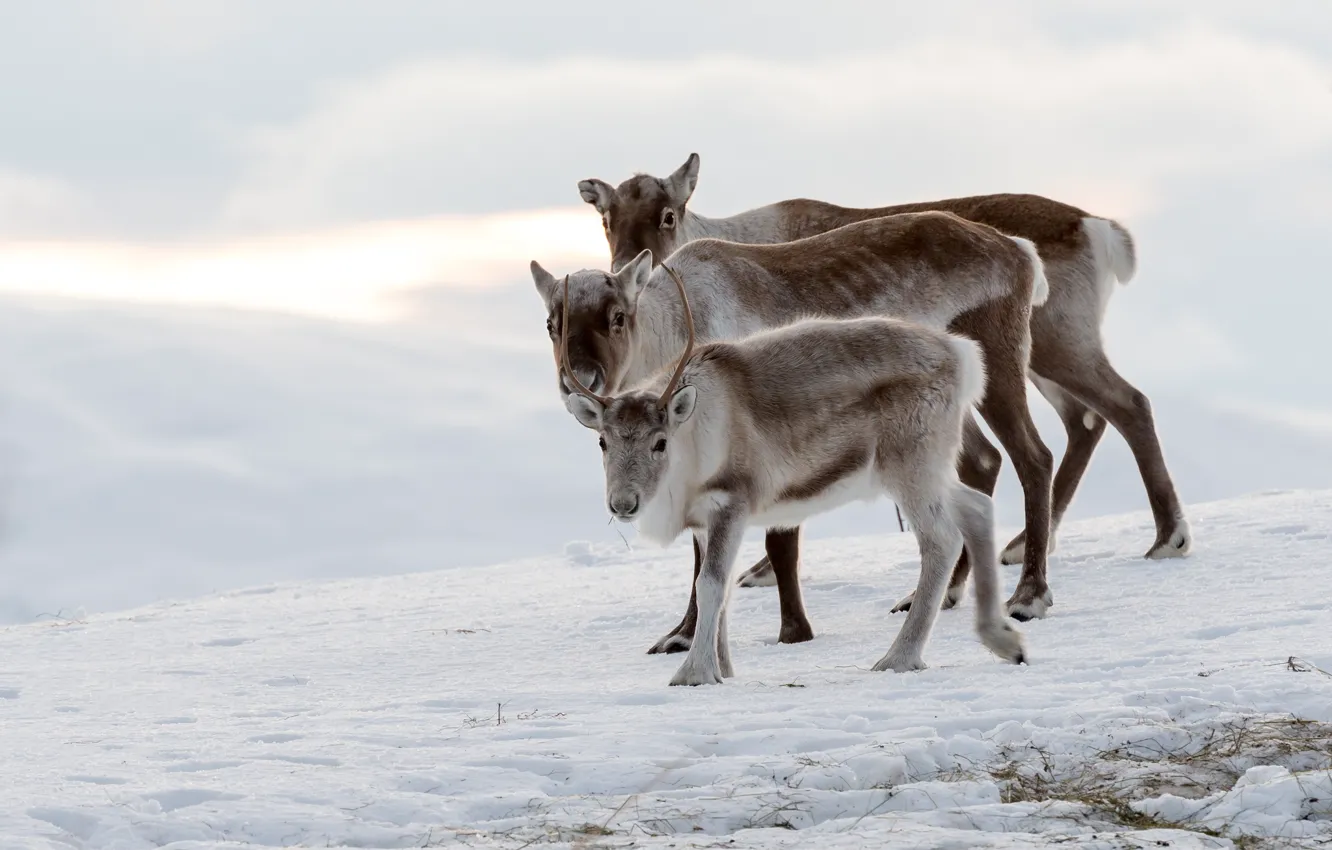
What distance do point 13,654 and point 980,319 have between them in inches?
239

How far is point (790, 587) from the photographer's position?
8.59 meters

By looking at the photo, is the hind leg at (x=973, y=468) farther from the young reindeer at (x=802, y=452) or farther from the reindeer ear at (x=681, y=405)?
the reindeer ear at (x=681, y=405)

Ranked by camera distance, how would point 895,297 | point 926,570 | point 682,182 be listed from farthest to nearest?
point 682,182, point 895,297, point 926,570

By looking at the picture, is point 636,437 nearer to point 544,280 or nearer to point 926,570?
point 926,570

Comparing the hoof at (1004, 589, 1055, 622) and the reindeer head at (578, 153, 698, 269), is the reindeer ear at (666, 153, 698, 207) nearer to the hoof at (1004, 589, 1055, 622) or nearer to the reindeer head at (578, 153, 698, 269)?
the reindeer head at (578, 153, 698, 269)

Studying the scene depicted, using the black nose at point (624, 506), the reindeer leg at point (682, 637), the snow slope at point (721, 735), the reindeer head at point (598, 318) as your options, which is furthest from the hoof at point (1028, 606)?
the black nose at point (624, 506)

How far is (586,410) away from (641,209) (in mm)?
4546

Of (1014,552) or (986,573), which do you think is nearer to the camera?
(986,573)

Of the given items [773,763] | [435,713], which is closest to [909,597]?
[435,713]

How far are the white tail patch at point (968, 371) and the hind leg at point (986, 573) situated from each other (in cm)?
41

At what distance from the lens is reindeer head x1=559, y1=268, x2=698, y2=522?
705 cm

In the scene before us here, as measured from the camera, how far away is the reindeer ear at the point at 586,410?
7195mm

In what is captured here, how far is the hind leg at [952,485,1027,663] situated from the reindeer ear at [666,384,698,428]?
126 cm

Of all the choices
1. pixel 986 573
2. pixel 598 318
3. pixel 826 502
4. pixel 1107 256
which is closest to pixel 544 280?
pixel 598 318
